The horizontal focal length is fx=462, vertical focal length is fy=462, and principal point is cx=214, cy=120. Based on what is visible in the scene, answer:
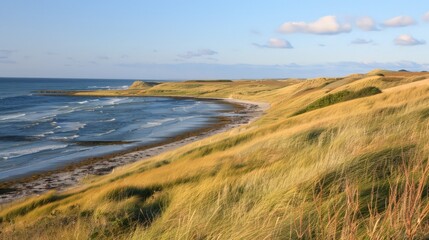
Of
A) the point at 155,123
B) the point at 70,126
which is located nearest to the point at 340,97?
the point at 155,123

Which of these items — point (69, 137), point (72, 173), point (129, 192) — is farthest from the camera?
point (69, 137)

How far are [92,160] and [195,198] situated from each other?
22451mm

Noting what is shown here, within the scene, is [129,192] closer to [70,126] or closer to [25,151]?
[25,151]

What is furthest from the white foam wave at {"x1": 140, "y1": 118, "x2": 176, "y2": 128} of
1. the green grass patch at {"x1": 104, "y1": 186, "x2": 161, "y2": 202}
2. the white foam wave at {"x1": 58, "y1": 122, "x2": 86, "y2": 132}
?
the green grass patch at {"x1": 104, "y1": 186, "x2": 161, "y2": 202}

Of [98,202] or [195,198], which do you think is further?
[98,202]

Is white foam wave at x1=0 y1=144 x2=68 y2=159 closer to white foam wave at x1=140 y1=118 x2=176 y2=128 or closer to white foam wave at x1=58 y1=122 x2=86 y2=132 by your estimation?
white foam wave at x1=58 y1=122 x2=86 y2=132

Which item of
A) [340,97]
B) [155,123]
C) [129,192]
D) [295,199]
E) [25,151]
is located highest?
[295,199]

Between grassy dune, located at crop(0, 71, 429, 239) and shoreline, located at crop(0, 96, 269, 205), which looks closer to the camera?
grassy dune, located at crop(0, 71, 429, 239)

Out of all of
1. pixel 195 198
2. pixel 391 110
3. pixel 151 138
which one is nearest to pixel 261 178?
pixel 195 198

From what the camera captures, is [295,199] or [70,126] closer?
[295,199]

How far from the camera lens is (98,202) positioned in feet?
36.4

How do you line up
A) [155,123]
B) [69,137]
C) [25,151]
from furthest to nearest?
[155,123]
[69,137]
[25,151]

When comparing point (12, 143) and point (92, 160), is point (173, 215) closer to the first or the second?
point (92, 160)

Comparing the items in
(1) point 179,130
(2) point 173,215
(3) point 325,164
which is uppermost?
(3) point 325,164
